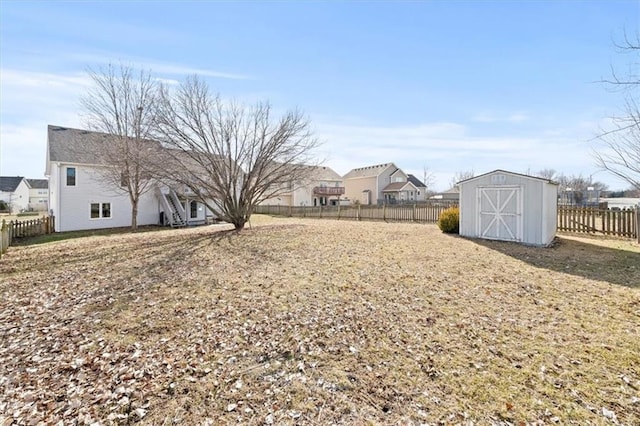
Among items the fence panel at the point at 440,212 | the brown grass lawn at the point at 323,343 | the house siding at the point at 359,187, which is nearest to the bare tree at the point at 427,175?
the house siding at the point at 359,187

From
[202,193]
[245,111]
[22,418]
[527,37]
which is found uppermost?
[527,37]

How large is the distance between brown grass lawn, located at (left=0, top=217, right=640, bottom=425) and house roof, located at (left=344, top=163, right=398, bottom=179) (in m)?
38.3

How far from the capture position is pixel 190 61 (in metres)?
13.5

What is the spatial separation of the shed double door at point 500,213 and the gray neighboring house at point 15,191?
63.5 metres

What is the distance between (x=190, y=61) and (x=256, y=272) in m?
10.9

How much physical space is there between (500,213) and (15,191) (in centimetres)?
7044

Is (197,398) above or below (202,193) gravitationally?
below

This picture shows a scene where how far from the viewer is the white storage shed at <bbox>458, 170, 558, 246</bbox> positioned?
425 inches

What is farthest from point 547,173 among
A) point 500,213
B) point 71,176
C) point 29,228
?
point 29,228

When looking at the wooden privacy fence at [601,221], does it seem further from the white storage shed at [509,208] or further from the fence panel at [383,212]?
the fence panel at [383,212]

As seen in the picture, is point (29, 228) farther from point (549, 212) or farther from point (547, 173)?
point (547, 173)

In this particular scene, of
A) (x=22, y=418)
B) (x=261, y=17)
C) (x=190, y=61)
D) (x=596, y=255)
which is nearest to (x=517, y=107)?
(x=596, y=255)

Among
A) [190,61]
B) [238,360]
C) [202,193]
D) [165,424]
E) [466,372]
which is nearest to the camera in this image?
[165,424]

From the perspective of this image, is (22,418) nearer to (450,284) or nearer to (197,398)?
(197,398)
